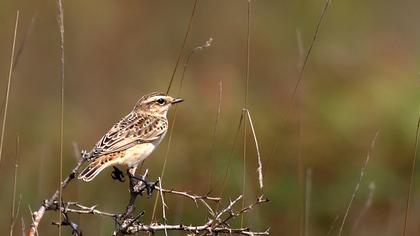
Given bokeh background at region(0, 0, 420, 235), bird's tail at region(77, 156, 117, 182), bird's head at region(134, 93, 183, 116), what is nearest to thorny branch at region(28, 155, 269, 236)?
bird's tail at region(77, 156, 117, 182)

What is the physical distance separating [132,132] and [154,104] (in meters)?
0.40

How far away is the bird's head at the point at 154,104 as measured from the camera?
633 cm

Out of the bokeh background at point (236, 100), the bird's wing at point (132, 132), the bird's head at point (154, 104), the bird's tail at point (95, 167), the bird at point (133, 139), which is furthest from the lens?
the bokeh background at point (236, 100)

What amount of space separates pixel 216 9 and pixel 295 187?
408 centimetres

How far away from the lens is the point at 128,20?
40.4 feet

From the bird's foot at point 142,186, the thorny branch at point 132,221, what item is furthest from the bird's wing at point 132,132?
the thorny branch at point 132,221

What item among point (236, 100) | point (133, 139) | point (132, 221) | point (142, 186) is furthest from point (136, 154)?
point (236, 100)

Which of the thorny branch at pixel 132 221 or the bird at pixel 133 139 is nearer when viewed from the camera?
the thorny branch at pixel 132 221

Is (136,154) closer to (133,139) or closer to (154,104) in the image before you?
(133,139)

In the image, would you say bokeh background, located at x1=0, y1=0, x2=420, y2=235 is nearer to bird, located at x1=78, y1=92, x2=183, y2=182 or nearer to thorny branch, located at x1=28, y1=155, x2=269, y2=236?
bird, located at x1=78, y1=92, x2=183, y2=182

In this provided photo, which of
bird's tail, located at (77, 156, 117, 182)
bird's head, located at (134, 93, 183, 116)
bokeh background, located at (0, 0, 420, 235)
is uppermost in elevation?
bird's head, located at (134, 93, 183, 116)

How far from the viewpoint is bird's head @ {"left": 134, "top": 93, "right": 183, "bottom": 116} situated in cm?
633

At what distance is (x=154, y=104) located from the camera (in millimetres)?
6395

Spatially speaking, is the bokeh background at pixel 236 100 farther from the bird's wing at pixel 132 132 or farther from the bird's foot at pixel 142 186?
the bird's foot at pixel 142 186
